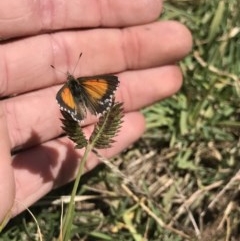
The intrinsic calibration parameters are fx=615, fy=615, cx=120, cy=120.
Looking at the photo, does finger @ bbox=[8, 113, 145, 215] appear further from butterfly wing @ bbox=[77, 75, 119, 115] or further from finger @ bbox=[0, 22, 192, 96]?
butterfly wing @ bbox=[77, 75, 119, 115]

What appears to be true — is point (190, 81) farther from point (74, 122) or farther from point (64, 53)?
point (74, 122)

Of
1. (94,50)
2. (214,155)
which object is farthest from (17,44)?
(214,155)

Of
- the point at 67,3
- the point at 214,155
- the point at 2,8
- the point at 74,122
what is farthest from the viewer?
the point at 214,155

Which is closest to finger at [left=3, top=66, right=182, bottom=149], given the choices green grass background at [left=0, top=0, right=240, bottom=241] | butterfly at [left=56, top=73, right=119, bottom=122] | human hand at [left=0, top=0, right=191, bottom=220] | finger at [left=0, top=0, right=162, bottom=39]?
human hand at [left=0, top=0, right=191, bottom=220]

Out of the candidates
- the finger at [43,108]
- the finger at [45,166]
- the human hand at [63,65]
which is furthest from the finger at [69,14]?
the finger at [45,166]

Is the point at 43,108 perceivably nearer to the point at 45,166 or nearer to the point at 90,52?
the point at 45,166

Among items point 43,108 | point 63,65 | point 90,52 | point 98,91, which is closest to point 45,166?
point 43,108
